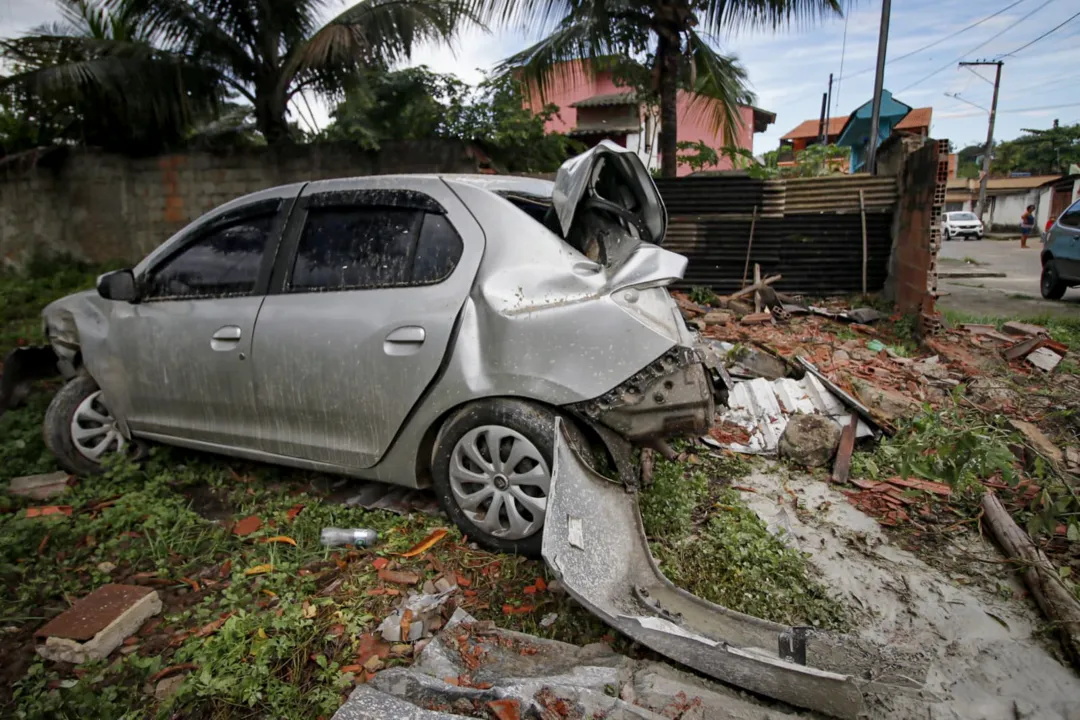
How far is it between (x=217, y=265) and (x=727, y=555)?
3.02 meters

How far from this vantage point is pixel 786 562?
2920 millimetres

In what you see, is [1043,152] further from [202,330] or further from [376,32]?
[202,330]

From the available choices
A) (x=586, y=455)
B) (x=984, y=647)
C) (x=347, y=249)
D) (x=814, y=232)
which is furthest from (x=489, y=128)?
(x=984, y=647)

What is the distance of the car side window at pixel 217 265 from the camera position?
3461 mm

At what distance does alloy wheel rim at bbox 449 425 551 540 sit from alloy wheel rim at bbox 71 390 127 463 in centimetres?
241

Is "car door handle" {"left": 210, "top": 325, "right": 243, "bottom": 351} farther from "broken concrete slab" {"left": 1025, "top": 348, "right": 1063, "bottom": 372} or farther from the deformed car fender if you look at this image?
"broken concrete slab" {"left": 1025, "top": 348, "right": 1063, "bottom": 372}

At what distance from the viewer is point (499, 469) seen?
291 centimetres

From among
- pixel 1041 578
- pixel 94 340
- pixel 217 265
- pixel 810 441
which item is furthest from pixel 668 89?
pixel 1041 578

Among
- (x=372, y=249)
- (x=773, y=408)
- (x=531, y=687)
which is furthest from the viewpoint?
(x=773, y=408)

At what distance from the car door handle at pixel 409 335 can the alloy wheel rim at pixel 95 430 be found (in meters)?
2.16

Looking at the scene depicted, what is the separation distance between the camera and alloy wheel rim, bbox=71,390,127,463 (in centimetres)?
393

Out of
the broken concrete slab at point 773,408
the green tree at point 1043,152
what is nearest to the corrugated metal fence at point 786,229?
the broken concrete slab at point 773,408

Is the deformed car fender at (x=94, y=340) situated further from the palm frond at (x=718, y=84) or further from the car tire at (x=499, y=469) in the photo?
the palm frond at (x=718, y=84)

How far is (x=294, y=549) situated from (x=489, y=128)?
329 inches
